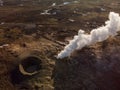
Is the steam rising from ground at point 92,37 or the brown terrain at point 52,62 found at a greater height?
the steam rising from ground at point 92,37

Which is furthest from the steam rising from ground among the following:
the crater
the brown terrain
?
the crater

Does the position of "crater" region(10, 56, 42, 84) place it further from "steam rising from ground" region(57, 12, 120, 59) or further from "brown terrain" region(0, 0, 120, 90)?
"steam rising from ground" region(57, 12, 120, 59)

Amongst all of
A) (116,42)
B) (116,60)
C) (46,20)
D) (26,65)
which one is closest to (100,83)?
(116,60)

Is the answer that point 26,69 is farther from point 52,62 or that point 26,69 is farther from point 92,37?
point 92,37

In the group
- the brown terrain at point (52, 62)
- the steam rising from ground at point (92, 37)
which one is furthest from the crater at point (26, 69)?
the steam rising from ground at point (92, 37)

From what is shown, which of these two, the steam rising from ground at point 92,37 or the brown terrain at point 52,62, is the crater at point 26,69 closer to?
the brown terrain at point 52,62

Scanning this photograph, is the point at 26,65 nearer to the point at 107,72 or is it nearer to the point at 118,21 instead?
the point at 107,72

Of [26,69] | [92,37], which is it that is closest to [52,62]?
[26,69]

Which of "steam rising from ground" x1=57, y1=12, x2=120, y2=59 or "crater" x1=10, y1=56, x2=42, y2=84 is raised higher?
"steam rising from ground" x1=57, y1=12, x2=120, y2=59
